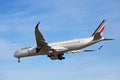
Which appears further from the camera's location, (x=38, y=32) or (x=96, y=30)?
(x=96, y=30)

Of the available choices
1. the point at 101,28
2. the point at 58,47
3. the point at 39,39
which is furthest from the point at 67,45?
the point at 101,28

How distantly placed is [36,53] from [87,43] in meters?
11.1

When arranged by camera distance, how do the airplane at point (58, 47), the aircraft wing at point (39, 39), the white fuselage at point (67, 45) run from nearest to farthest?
the aircraft wing at point (39, 39) < the airplane at point (58, 47) < the white fuselage at point (67, 45)

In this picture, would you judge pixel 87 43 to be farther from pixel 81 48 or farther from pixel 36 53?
pixel 36 53

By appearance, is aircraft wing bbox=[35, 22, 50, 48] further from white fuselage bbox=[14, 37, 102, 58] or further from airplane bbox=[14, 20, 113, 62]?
white fuselage bbox=[14, 37, 102, 58]

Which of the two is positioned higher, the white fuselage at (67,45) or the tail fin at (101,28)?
the tail fin at (101,28)

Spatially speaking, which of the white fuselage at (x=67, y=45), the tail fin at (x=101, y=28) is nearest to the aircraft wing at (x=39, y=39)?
the white fuselage at (x=67, y=45)

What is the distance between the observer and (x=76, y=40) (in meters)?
105

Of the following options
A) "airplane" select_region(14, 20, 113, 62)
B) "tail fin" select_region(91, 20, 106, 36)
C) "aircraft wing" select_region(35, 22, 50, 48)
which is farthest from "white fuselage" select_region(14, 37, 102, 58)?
"tail fin" select_region(91, 20, 106, 36)

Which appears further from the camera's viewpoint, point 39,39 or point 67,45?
point 67,45

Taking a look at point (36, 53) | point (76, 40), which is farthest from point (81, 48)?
point (36, 53)

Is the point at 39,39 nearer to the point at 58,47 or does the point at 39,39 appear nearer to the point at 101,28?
the point at 58,47

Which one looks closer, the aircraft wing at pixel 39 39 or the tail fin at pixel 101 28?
the aircraft wing at pixel 39 39

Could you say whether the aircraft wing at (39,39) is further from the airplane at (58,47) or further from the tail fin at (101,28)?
the tail fin at (101,28)
